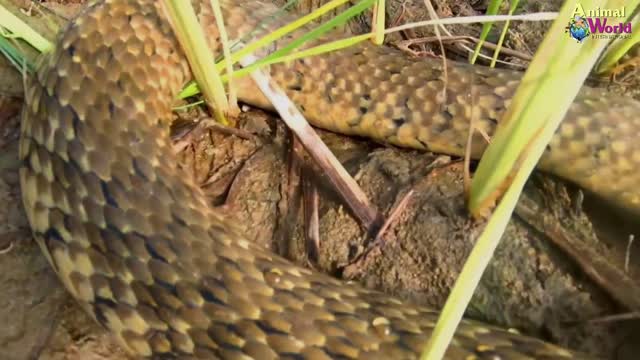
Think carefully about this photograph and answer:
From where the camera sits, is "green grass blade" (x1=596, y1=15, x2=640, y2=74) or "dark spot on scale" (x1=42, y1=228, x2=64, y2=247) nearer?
"dark spot on scale" (x1=42, y1=228, x2=64, y2=247)

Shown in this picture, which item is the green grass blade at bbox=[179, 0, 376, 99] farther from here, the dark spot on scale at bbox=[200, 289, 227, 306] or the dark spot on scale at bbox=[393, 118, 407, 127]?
the dark spot on scale at bbox=[200, 289, 227, 306]

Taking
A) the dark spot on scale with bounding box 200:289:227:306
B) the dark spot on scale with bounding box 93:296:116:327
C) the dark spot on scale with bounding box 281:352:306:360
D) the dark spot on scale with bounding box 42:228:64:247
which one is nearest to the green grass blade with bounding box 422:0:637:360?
the dark spot on scale with bounding box 281:352:306:360

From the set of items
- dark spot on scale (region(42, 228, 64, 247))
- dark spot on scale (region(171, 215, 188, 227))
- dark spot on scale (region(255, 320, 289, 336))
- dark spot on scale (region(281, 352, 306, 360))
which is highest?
dark spot on scale (region(171, 215, 188, 227))

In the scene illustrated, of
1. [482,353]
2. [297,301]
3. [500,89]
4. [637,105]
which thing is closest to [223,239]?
[297,301]

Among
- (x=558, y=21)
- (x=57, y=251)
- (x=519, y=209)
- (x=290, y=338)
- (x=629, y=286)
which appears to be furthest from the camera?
(x=519, y=209)

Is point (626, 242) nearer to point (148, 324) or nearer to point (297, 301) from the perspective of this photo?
point (297, 301)

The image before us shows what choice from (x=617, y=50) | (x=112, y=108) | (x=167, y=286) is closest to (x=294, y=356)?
(x=167, y=286)

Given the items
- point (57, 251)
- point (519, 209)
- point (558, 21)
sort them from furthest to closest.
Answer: point (519, 209)
point (57, 251)
point (558, 21)

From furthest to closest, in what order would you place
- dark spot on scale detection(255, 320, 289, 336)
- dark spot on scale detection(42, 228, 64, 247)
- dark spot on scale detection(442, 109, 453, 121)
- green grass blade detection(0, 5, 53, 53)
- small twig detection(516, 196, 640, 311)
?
dark spot on scale detection(442, 109, 453, 121)
green grass blade detection(0, 5, 53, 53)
small twig detection(516, 196, 640, 311)
dark spot on scale detection(42, 228, 64, 247)
dark spot on scale detection(255, 320, 289, 336)
